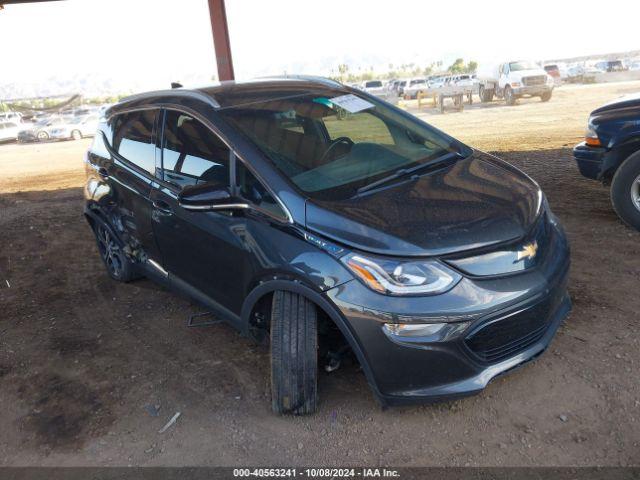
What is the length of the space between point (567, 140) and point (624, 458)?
9.41 m

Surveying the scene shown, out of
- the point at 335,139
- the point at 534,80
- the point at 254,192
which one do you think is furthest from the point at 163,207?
the point at 534,80

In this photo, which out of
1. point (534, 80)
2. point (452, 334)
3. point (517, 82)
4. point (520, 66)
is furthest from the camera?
point (520, 66)

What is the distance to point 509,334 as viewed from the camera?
2.62 metres

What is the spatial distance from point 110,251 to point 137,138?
140 centimetres

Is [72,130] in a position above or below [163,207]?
below

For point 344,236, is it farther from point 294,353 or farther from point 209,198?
point 209,198

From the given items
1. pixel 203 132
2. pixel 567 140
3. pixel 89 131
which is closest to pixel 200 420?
pixel 203 132

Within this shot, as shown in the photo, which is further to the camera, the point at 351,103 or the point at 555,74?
A: the point at 555,74

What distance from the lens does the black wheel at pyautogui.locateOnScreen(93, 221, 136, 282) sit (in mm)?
4646

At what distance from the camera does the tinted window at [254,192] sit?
2.84m

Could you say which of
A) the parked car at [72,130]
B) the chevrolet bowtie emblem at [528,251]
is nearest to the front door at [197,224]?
the chevrolet bowtie emblem at [528,251]

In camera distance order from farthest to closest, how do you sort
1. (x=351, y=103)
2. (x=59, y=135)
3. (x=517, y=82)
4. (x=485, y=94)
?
(x=59, y=135)
(x=485, y=94)
(x=517, y=82)
(x=351, y=103)

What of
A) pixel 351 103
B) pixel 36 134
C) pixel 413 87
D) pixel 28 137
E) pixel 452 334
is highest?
pixel 351 103

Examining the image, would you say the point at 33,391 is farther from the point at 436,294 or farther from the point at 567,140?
the point at 567,140
